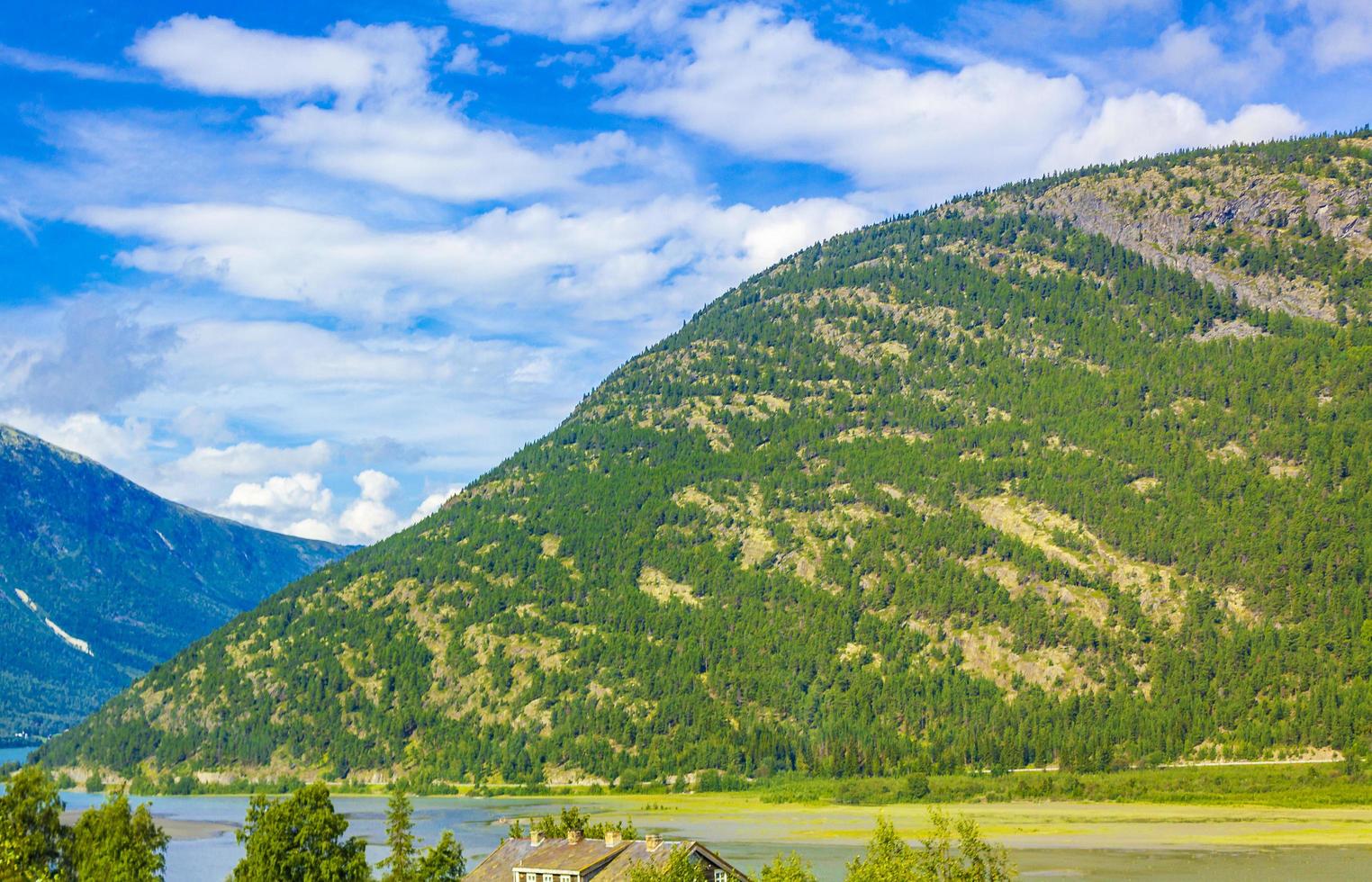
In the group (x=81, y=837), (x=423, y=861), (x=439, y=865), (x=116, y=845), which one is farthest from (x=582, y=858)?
(x=81, y=837)

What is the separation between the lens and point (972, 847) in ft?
320

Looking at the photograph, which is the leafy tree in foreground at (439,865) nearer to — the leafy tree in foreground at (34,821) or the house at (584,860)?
the house at (584,860)

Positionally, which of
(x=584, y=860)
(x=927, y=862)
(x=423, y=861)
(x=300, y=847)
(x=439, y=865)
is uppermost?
(x=300, y=847)

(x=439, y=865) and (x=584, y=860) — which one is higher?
(x=439, y=865)

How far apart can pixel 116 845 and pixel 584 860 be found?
31.9 metres

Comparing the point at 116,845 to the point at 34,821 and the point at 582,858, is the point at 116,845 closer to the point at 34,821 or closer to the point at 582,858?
the point at 34,821

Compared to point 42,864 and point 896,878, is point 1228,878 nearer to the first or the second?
point 896,878

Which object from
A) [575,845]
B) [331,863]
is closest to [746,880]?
[575,845]

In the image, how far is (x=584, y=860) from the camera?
112m

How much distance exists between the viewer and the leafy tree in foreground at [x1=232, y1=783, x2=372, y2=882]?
10369 cm

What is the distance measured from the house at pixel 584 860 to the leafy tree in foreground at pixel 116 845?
22272 mm

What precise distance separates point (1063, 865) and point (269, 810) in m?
103

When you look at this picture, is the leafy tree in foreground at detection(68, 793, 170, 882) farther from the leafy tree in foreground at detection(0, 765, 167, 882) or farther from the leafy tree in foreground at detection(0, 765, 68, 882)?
the leafy tree in foreground at detection(0, 765, 68, 882)

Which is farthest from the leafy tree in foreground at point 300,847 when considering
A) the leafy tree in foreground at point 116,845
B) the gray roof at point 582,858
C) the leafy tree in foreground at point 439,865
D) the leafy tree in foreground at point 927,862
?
the leafy tree in foreground at point 927,862
